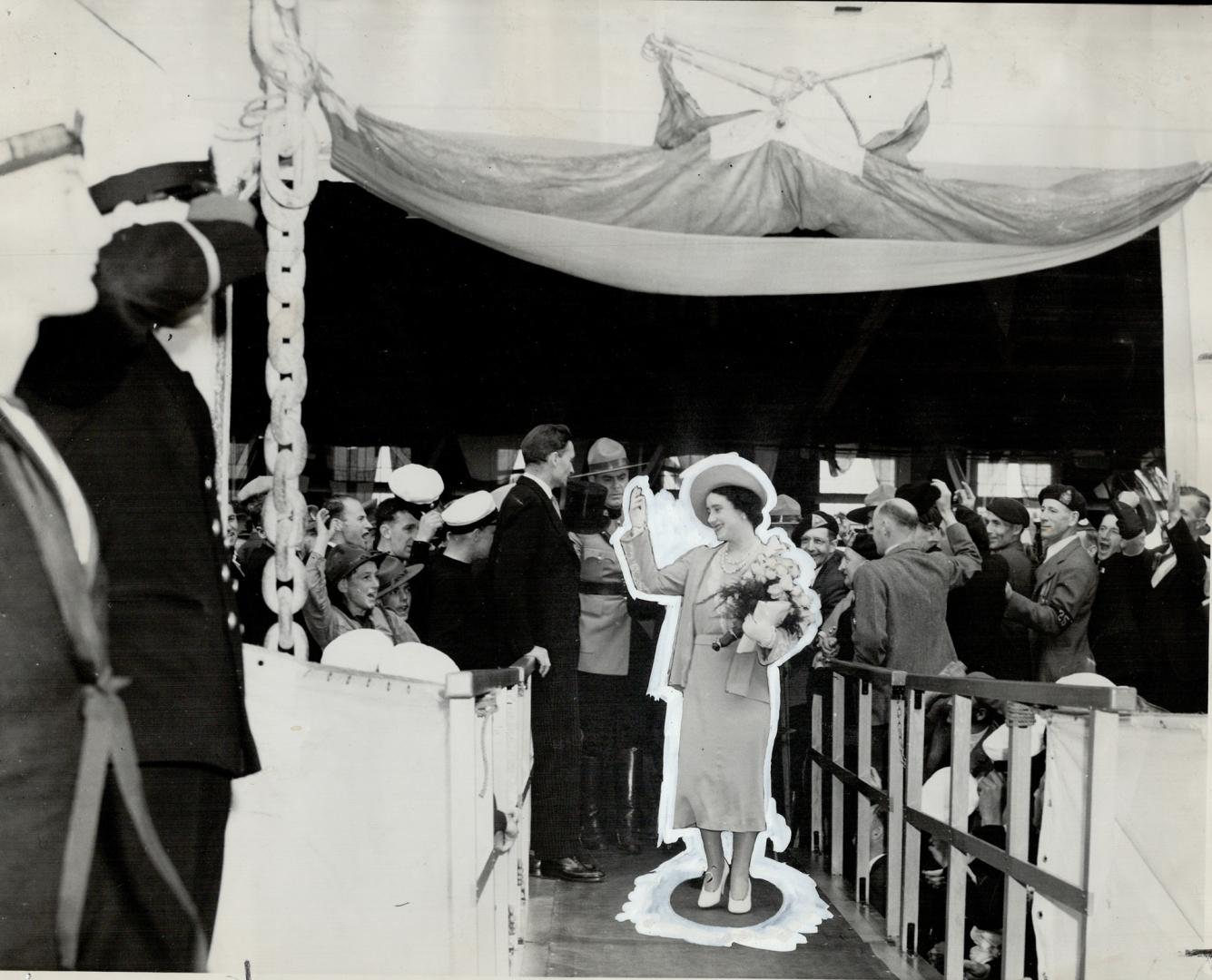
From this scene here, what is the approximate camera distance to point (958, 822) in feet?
Result: 10.4

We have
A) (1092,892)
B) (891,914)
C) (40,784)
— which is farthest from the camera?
(891,914)

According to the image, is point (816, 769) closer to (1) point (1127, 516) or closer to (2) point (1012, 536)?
(2) point (1012, 536)

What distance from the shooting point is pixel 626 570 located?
10.8 ft

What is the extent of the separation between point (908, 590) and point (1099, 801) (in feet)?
2.67

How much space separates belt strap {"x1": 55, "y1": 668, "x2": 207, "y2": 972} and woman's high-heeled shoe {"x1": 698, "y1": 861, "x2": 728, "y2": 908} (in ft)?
5.24

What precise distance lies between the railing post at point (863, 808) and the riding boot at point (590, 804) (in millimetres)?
809

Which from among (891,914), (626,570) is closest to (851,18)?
(626,570)

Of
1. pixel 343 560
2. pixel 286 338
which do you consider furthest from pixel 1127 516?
pixel 286 338

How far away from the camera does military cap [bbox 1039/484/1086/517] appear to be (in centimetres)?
325

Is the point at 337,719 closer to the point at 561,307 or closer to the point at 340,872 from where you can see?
the point at 340,872

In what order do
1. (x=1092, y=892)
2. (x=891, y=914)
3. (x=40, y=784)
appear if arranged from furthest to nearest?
1. (x=891, y=914)
2. (x=40, y=784)
3. (x=1092, y=892)

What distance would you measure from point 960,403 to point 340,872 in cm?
228

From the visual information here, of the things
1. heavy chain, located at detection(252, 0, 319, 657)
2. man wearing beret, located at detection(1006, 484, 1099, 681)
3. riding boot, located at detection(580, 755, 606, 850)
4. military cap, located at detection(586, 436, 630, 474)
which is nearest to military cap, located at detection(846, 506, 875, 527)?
man wearing beret, located at detection(1006, 484, 1099, 681)

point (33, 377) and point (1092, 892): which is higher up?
point (33, 377)
